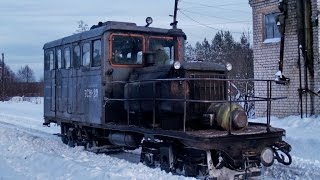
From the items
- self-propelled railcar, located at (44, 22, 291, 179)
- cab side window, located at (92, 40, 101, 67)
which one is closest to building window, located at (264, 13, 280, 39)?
self-propelled railcar, located at (44, 22, 291, 179)

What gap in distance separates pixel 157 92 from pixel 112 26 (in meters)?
2.31

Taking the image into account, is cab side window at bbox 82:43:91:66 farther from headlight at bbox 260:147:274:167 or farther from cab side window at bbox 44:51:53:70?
headlight at bbox 260:147:274:167

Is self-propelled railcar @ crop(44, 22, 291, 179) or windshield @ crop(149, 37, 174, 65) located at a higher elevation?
windshield @ crop(149, 37, 174, 65)

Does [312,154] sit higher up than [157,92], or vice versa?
[157,92]

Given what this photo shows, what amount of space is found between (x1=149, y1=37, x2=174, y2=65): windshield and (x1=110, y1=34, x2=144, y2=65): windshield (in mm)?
300

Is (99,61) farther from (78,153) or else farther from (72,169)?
(72,169)

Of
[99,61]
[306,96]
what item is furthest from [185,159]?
[306,96]

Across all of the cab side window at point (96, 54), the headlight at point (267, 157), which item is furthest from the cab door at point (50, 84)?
the headlight at point (267, 157)

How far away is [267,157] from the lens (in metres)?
8.76

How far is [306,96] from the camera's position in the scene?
1583cm

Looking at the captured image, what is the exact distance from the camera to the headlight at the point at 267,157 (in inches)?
343

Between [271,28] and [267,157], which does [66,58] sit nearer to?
[267,157]

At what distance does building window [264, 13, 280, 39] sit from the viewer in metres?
17.5

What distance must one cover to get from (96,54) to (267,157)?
5087 mm
